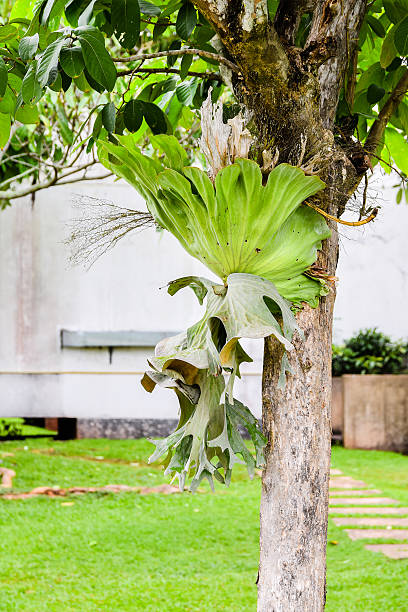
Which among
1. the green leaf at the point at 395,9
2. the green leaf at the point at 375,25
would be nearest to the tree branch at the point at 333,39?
the green leaf at the point at 395,9

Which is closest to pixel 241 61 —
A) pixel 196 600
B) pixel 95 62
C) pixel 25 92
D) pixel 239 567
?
pixel 95 62

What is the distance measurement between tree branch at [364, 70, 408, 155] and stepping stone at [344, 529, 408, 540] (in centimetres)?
330

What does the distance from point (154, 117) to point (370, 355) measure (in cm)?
682

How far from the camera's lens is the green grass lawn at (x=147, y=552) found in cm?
333

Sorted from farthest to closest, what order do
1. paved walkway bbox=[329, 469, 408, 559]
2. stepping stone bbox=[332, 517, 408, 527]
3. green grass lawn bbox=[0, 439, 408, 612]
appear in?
1. stepping stone bbox=[332, 517, 408, 527]
2. paved walkway bbox=[329, 469, 408, 559]
3. green grass lawn bbox=[0, 439, 408, 612]

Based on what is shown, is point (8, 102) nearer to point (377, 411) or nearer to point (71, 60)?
point (71, 60)

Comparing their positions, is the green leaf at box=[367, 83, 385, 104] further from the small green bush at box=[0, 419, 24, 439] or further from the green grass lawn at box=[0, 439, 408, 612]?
the small green bush at box=[0, 419, 24, 439]

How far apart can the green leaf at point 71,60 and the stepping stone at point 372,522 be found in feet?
13.2

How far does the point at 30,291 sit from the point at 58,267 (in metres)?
0.40

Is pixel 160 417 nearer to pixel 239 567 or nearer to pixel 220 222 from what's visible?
pixel 239 567

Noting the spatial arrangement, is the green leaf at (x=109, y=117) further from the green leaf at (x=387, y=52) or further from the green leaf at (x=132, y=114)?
the green leaf at (x=387, y=52)

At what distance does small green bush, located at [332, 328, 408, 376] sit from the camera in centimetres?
804

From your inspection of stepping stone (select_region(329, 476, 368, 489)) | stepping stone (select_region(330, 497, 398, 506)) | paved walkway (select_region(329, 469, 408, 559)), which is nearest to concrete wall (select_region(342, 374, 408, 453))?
stepping stone (select_region(329, 476, 368, 489))

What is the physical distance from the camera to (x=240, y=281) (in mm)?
1458
